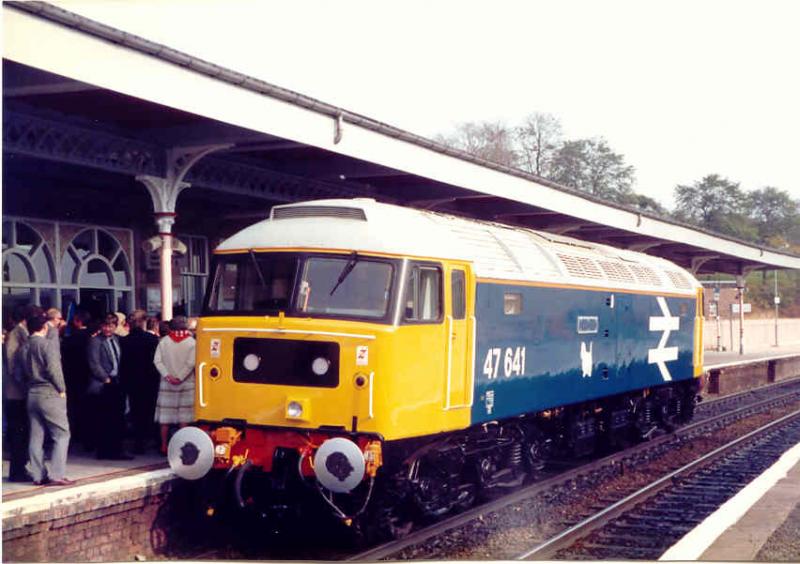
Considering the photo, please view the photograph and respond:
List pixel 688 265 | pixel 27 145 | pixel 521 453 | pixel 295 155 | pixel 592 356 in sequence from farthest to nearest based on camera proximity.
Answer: pixel 688 265, pixel 295 155, pixel 592 356, pixel 521 453, pixel 27 145

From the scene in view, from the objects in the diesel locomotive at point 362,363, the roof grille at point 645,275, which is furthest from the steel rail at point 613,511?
the roof grille at point 645,275

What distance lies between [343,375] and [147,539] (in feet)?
7.76

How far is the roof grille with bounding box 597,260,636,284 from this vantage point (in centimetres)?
1365

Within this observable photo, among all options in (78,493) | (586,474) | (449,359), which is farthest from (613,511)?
(78,493)

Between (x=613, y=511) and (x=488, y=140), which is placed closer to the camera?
(x=613, y=511)

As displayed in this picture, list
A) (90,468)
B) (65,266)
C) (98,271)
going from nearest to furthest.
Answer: (90,468)
(65,266)
(98,271)

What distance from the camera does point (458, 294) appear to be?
30.9 feet

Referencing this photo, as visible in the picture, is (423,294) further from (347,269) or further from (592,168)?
(592,168)

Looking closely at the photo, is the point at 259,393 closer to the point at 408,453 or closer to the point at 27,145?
the point at 408,453

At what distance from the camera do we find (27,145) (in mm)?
10867

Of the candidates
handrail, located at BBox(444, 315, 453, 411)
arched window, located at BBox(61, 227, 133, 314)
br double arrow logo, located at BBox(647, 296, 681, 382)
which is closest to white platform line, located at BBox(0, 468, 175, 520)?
handrail, located at BBox(444, 315, 453, 411)

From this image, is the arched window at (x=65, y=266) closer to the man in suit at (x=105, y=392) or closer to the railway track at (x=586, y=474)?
the man in suit at (x=105, y=392)

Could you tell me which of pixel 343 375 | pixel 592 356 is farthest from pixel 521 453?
pixel 343 375

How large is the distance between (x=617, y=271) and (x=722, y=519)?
532 centimetres
